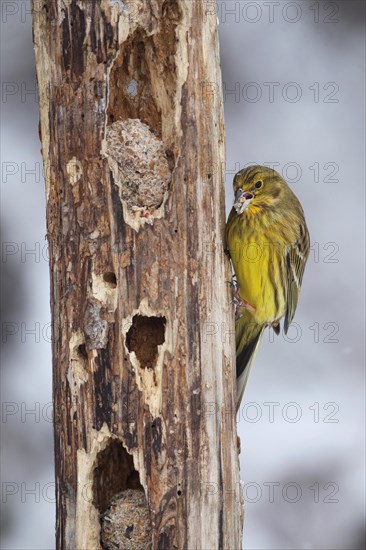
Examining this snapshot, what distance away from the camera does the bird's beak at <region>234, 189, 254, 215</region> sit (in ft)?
18.9

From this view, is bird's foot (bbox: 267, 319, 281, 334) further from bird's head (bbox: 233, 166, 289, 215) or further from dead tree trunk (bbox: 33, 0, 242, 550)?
dead tree trunk (bbox: 33, 0, 242, 550)

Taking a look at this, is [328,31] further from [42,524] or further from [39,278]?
[42,524]

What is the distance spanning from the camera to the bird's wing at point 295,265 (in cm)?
611

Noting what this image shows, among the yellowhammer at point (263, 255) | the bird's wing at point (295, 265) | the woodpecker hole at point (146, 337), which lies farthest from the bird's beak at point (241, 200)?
the woodpecker hole at point (146, 337)

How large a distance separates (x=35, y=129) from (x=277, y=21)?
1.97 metres

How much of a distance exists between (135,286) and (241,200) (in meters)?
1.24

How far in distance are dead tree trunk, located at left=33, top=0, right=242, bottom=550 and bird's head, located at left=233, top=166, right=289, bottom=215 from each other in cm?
81

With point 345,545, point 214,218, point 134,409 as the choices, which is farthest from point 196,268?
point 345,545

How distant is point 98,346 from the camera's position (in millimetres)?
4789

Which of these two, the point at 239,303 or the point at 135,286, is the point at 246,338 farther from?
the point at 135,286

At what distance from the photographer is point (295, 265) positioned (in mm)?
6160

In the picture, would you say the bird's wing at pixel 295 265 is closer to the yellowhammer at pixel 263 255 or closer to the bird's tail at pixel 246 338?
the yellowhammer at pixel 263 255

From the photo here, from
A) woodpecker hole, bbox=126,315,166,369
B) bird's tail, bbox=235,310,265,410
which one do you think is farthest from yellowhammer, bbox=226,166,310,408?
woodpecker hole, bbox=126,315,166,369

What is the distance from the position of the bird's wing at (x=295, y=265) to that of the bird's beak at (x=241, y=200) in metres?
0.40
